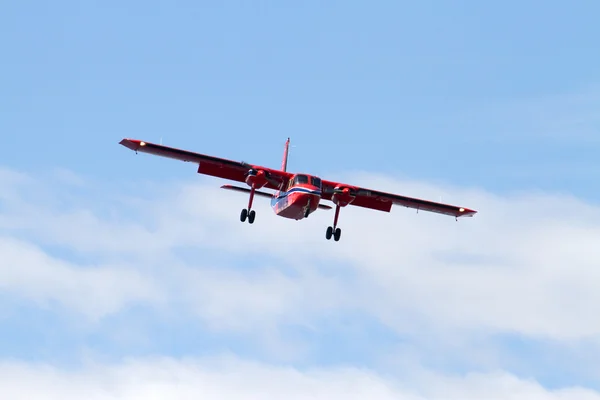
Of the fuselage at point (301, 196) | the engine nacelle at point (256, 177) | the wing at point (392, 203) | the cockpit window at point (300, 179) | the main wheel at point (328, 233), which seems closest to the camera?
the fuselage at point (301, 196)

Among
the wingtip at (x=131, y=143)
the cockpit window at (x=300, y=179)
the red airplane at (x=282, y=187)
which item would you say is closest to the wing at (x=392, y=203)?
the red airplane at (x=282, y=187)

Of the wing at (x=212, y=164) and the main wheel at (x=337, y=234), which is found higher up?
the wing at (x=212, y=164)

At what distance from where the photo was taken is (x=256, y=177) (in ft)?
205

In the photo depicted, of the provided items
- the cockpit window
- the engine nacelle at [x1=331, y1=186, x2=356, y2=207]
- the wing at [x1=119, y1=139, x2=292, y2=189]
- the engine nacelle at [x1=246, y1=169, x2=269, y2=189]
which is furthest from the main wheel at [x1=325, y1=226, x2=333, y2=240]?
the cockpit window

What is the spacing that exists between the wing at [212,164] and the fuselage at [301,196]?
1997 millimetres

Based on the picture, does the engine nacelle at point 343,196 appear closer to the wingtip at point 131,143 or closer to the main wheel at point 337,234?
Answer: the main wheel at point 337,234

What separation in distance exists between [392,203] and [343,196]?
17.6 ft

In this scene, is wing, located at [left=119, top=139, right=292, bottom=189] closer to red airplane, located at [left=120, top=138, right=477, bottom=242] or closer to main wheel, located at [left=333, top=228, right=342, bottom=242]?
red airplane, located at [left=120, top=138, right=477, bottom=242]

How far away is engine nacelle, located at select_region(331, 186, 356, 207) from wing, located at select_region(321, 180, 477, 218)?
28cm

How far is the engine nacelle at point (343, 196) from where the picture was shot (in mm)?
64438

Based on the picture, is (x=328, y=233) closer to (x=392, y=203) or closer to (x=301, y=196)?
(x=301, y=196)

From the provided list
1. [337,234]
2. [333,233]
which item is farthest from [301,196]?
[337,234]

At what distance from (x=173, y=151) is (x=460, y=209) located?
1942 centimetres

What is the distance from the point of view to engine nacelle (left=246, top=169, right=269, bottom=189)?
205ft
